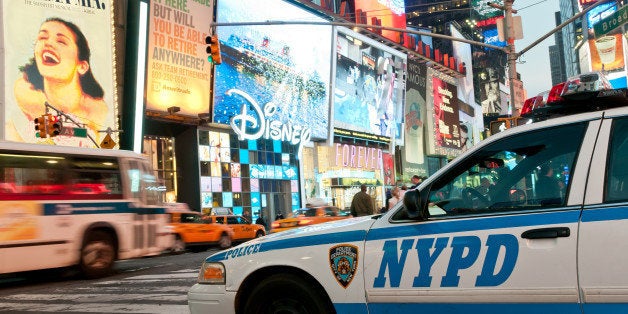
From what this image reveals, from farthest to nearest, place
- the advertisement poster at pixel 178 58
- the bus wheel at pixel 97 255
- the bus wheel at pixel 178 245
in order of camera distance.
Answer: the advertisement poster at pixel 178 58 < the bus wheel at pixel 178 245 < the bus wheel at pixel 97 255

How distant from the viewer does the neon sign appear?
39.2 metres

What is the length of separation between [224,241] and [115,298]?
15.9 meters

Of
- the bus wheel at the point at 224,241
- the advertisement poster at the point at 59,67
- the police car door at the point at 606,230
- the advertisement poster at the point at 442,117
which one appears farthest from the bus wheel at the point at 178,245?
the advertisement poster at the point at 442,117

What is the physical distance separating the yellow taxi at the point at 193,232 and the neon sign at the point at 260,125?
14.6 meters

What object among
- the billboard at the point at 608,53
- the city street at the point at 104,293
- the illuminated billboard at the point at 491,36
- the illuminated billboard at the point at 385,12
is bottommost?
the city street at the point at 104,293

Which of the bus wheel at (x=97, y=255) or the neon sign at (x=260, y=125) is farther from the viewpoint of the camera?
the neon sign at (x=260, y=125)

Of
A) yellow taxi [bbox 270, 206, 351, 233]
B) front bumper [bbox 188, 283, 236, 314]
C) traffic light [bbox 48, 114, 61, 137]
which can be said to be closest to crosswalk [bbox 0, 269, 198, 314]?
front bumper [bbox 188, 283, 236, 314]

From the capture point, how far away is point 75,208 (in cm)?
1325

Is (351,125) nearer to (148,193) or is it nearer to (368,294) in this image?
(148,193)

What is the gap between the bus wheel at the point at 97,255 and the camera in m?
13.4

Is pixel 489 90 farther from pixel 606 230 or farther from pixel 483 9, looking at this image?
pixel 606 230

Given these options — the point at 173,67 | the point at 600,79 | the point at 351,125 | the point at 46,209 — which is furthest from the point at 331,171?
the point at 600,79

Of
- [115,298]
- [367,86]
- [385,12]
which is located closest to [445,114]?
[385,12]

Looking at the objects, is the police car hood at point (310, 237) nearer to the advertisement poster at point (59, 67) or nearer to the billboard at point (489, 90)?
the advertisement poster at point (59, 67)
